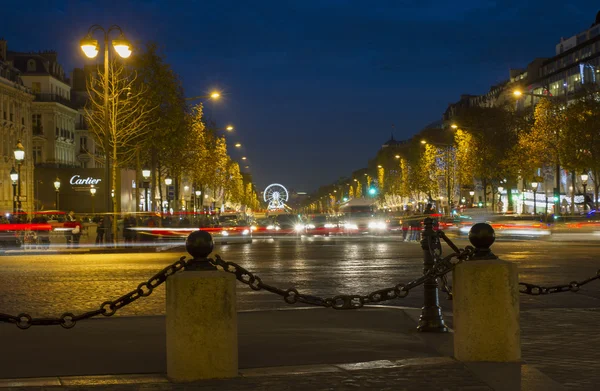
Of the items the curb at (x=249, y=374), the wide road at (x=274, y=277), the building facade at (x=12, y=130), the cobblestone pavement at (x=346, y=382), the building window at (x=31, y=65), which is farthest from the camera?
the building window at (x=31, y=65)

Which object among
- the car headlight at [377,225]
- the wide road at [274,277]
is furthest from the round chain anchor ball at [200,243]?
the car headlight at [377,225]

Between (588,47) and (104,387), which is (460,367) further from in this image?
(588,47)

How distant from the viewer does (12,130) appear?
9088 centimetres

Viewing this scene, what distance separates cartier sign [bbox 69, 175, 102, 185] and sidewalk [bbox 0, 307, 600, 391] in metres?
57.8

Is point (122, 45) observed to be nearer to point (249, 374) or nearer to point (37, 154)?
point (249, 374)

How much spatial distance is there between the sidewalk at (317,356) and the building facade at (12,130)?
75.9 m

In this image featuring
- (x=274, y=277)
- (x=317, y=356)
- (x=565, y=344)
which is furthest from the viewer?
(x=274, y=277)

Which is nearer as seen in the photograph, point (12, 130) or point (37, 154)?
point (12, 130)

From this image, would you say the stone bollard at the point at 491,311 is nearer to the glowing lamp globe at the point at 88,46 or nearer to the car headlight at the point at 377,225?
the glowing lamp globe at the point at 88,46

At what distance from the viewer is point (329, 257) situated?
3025 centimetres

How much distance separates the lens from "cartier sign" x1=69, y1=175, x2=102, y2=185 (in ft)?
226

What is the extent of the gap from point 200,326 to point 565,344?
4.24m

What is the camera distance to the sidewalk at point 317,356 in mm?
7867

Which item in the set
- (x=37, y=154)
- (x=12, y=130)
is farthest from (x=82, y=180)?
(x=37, y=154)
